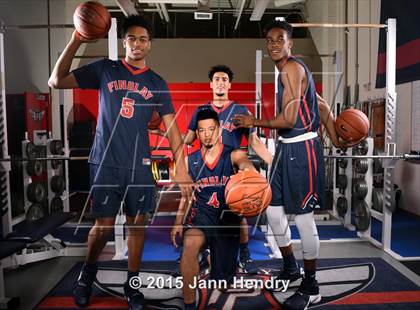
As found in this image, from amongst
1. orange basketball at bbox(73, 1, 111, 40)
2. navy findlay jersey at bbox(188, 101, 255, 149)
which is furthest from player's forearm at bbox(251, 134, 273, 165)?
orange basketball at bbox(73, 1, 111, 40)

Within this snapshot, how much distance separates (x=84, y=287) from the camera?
191 centimetres

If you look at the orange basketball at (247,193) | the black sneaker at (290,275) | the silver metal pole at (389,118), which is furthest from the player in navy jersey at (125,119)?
the silver metal pole at (389,118)

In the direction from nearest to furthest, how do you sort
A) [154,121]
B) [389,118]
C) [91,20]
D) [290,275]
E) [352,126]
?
[91,20] → [154,121] → [352,126] → [290,275] → [389,118]

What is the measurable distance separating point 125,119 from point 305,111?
804 mm

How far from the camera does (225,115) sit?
1.82 meters

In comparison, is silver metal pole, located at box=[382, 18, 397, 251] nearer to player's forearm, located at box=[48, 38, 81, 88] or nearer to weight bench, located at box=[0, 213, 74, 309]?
player's forearm, located at box=[48, 38, 81, 88]

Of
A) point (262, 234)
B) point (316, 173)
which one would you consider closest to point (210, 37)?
point (316, 173)

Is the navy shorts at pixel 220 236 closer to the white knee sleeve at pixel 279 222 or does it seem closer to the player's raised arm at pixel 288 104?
the white knee sleeve at pixel 279 222

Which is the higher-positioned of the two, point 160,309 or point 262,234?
point 262,234

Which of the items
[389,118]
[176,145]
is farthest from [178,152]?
[389,118]

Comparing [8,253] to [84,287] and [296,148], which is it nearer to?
[84,287]

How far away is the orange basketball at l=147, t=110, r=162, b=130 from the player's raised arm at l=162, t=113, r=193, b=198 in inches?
0.9

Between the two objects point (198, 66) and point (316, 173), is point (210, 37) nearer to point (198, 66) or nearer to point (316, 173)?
point (198, 66)

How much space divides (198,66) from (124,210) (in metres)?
0.78
